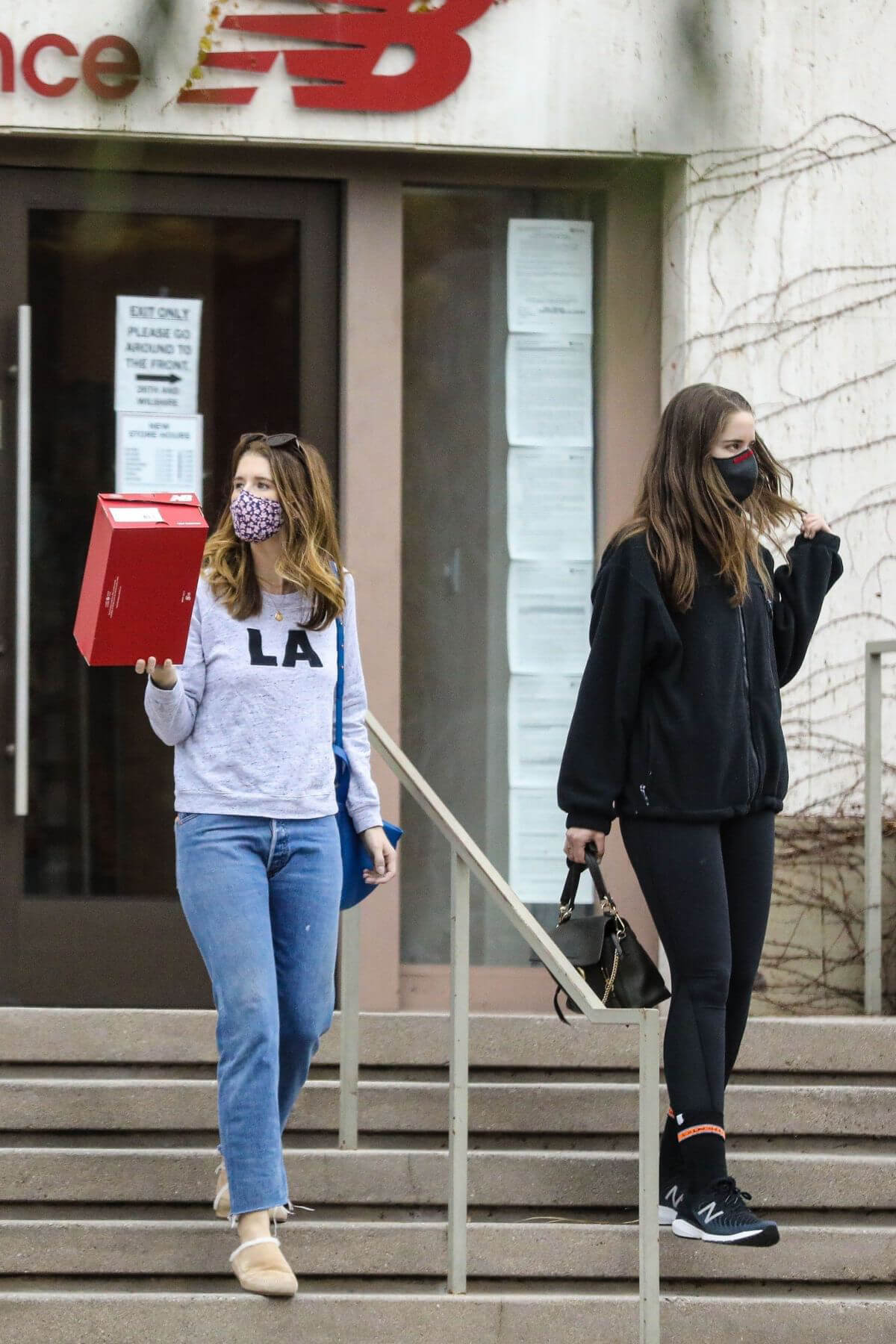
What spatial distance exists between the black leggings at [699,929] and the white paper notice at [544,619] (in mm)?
1891

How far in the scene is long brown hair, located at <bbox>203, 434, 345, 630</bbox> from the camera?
3.38 meters

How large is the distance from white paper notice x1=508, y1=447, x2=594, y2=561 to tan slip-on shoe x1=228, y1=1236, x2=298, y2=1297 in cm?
269

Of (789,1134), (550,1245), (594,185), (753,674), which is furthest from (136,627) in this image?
(594,185)

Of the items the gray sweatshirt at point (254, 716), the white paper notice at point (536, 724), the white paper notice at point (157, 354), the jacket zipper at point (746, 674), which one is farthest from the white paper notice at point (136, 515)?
the white paper notice at point (536, 724)

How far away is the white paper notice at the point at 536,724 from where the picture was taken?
17.9 feet

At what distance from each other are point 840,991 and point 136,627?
9.25ft

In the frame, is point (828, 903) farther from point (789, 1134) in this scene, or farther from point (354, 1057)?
point (354, 1057)

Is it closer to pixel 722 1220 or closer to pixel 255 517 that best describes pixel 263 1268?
pixel 722 1220

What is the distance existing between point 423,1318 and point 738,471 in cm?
178

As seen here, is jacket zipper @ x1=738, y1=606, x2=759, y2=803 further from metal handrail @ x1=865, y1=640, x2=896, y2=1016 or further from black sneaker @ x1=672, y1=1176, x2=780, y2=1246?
metal handrail @ x1=865, y1=640, x2=896, y2=1016

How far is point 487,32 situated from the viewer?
16.4 feet

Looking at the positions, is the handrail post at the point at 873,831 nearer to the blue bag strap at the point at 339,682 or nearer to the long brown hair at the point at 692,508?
the long brown hair at the point at 692,508

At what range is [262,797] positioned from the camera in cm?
331

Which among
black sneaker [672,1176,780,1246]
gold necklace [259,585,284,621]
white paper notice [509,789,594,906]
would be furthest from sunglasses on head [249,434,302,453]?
white paper notice [509,789,594,906]
